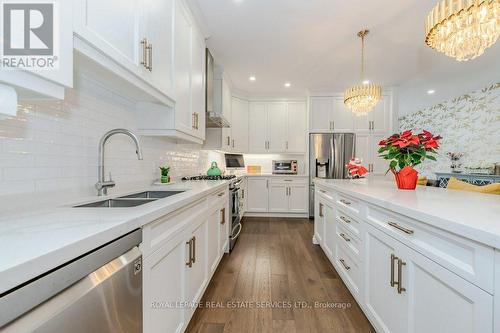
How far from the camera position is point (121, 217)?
743 mm

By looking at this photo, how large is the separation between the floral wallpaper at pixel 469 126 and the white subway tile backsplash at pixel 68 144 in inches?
238

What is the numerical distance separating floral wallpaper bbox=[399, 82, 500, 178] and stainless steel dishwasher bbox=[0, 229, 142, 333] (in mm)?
6160

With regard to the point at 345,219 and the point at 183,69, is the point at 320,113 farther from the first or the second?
the point at 183,69

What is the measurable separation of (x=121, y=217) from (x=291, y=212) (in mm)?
4097

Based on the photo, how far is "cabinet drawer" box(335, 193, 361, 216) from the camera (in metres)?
1.60

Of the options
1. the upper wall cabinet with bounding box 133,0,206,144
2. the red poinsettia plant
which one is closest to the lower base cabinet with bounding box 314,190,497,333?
the red poinsettia plant

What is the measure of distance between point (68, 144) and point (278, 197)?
151 inches

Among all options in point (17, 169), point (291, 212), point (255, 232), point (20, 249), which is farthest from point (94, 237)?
point (291, 212)

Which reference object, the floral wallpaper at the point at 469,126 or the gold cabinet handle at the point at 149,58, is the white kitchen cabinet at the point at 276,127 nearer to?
the gold cabinet handle at the point at 149,58

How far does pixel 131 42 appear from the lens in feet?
3.88

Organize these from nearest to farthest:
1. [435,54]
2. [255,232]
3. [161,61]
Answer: [161,61] < [435,54] < [255,232]

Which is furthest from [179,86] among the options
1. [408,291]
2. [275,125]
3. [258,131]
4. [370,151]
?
[370,151]

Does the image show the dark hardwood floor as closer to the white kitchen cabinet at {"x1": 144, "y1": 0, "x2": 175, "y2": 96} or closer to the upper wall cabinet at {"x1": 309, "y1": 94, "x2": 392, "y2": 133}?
the white kitchen cabinet at {"x1": 144, "y1": 0, "x2": 175, "y2": 96}

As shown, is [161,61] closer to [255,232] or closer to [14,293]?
[14,293]
